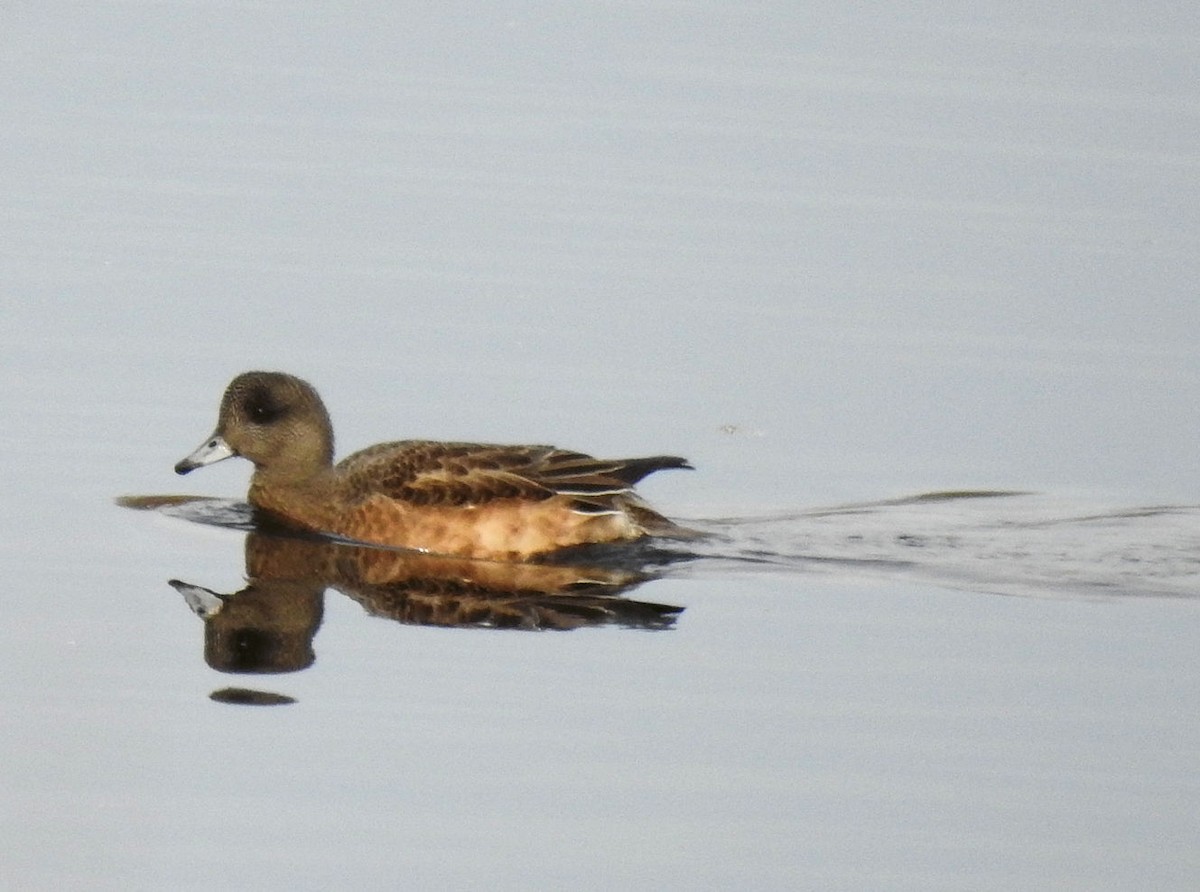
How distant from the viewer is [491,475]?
13297 mm

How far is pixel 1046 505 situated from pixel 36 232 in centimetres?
686

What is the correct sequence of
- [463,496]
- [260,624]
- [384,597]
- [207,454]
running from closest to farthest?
[260,624] → [384,597] → [463,496] → [207,454]

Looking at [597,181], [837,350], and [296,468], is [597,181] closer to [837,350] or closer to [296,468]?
[837,350]

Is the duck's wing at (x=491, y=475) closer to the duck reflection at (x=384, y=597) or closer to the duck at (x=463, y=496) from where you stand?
the duck at (x=463, y=496)

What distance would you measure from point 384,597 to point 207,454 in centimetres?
179

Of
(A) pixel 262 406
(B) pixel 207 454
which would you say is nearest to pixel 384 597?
(B) pixel 207 454

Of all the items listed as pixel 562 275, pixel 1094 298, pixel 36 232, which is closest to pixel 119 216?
pixel 36 232

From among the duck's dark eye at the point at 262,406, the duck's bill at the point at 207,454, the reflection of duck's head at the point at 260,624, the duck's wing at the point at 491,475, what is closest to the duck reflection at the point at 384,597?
the reflection of duck's head at the point at 260,624

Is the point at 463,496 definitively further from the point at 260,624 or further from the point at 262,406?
the point at 260,624

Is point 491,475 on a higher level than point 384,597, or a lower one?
higher

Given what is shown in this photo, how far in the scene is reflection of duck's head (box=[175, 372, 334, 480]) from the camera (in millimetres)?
13664

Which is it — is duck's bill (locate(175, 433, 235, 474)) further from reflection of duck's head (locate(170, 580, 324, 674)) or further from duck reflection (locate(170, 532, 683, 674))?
reflection of duck's head (locate(170, 580, 324, 674))

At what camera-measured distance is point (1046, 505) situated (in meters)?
13.8

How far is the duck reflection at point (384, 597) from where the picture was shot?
1138 centimetres
